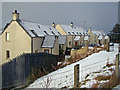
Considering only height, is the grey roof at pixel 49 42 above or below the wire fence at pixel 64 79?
above

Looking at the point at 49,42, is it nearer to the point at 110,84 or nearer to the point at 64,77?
the point at 64,77

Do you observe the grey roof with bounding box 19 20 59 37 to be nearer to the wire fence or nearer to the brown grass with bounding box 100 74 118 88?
the wire fence

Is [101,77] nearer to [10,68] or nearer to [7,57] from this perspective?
[10,68]

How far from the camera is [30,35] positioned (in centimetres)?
1622

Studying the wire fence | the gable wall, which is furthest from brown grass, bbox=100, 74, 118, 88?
the gable wall

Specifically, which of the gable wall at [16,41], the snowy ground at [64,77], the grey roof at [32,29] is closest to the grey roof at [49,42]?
the grey roof at [32,29]

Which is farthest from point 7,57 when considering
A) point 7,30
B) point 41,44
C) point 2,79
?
point 2,79

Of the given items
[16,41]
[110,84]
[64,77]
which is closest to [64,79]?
[64,77]

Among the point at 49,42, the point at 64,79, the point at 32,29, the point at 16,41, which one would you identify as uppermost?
the point at 32,29

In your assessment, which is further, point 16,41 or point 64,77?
point 16,41

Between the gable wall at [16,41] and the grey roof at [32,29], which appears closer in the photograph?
the gable wall at [16,41]

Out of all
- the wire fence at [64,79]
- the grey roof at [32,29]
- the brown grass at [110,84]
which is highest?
the grey roof at [32,29]

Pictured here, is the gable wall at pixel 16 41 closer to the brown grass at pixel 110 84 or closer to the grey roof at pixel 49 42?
the grey roof at pixel 49 42

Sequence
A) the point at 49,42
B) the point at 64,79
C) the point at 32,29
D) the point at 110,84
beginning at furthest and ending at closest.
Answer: the point at 32,29, the point at 49,42, the point at 64,79, the point at 110,84
